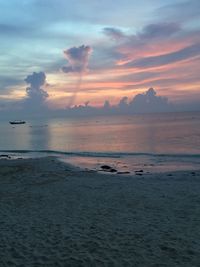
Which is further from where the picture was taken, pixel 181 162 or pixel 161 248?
pixel 181 162

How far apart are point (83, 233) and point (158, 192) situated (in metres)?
6.89

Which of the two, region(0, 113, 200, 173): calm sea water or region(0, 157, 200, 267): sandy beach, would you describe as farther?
region(0, 113, 200, 173): calm sea water

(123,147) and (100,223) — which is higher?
(123,147)

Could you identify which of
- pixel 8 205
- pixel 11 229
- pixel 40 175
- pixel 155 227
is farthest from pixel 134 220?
pixel 40 175

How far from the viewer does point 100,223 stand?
12023mm

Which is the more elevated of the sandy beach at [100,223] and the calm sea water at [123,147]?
the calm sea water at [123,147]

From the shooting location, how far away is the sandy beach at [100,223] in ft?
30.1

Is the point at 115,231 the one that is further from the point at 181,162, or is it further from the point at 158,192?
the point at 181,162

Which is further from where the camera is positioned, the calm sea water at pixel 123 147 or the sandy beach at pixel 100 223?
the calm sea water at pixel 123 147

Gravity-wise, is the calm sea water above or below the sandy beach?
above

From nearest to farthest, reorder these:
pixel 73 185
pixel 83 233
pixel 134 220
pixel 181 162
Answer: pixel 83 233 → pixel 134 220 → pixel 73 185 → pixel 181 162

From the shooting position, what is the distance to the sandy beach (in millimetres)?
9180

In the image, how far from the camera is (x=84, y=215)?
13.1m

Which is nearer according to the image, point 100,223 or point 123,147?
point 100,223
